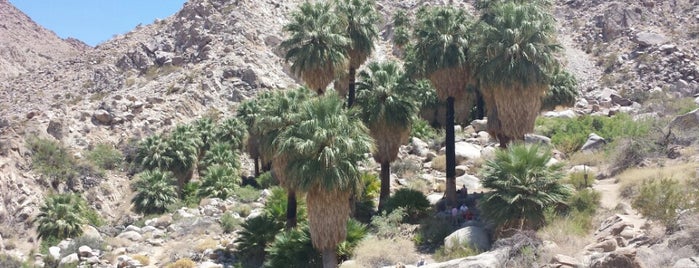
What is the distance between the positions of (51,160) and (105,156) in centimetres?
507

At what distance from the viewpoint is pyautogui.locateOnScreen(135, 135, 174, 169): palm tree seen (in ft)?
149

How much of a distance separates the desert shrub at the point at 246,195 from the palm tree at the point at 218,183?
43 centimetres

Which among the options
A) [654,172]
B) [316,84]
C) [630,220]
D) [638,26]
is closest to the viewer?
[630,220]

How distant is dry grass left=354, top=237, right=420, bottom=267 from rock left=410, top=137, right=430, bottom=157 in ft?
60.0

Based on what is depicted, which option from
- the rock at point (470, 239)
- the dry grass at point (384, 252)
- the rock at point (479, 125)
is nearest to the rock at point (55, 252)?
the dry grass at point (384, 252)

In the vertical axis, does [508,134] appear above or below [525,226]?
above

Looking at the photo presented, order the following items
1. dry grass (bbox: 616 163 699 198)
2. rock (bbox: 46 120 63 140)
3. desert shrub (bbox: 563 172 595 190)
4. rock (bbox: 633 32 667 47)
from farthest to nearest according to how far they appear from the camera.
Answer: rock (bbox: 633 32 667 47) → rock (bbox: 46 120 63 140) → desert shrub (bbox: 563 172 595 190) → dry grass (bbox: 616 163 699 198)

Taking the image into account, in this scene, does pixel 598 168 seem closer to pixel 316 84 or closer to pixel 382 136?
pixel 382 136

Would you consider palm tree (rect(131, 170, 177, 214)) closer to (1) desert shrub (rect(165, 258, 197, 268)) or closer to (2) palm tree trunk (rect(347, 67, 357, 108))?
(1) desert shrub (rect(165, 258, 197, 268))

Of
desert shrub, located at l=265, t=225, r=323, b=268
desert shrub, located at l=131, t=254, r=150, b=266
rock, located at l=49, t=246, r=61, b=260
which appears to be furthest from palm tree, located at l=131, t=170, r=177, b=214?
desert shrub, located at l=265, t=225, r=323, b=268

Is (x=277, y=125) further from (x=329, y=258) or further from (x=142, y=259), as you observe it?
(x=142, y=259)

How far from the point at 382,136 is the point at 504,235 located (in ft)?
31.6

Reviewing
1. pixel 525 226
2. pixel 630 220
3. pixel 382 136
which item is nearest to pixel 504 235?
pixel 525 226

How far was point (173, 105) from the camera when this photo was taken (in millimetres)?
57031
